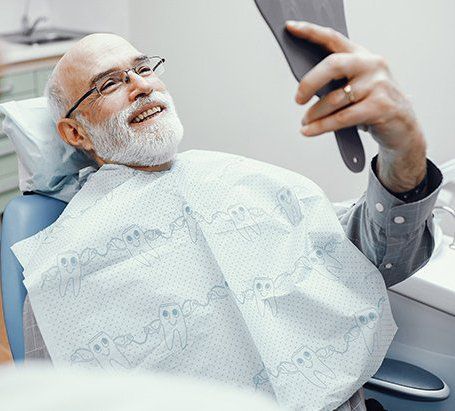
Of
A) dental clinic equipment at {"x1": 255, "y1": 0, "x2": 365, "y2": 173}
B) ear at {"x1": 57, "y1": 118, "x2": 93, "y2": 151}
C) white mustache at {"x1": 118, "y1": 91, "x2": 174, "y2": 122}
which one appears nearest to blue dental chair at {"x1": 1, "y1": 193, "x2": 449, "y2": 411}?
ear at {"x1": 57, "y1": 118, "x2": 93, "y2": 151}

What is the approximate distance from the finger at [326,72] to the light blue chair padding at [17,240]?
31.7 inches

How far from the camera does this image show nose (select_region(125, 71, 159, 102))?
160cm

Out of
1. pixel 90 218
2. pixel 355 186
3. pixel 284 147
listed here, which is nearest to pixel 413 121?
pixel 90 218

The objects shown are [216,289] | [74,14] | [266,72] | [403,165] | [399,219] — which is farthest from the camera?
[74,14]

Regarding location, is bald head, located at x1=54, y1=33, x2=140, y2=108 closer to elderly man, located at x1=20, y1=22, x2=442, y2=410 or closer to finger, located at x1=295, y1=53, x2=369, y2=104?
elderly man, located at x1=20, y1=22, x2=442, y2=410

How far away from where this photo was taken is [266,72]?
8.93ft

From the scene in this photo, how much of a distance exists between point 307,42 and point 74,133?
0.84 m

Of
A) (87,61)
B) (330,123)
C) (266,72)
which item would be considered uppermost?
(330,123)

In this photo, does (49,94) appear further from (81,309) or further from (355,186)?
(355,186)

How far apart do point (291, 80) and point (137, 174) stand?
1.22 metres

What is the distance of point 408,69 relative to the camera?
226 cm

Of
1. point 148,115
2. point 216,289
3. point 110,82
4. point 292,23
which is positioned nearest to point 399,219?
point 216,289

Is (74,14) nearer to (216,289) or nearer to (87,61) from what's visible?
(87,61)

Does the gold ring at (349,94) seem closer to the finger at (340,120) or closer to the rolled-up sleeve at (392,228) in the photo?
the finger at (340,120)
